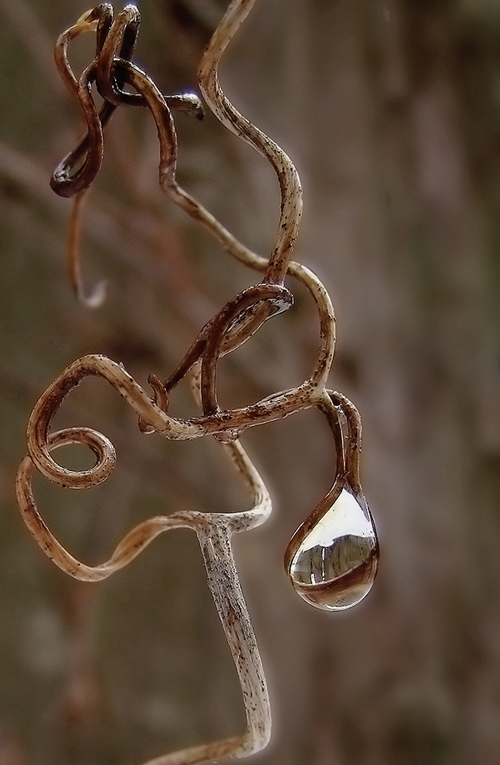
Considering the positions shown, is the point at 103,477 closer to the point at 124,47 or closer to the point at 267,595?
Answer: the point at 124,47

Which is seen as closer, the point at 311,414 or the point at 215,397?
the point at 215,397

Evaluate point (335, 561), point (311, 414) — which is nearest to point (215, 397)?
point (335, 561)

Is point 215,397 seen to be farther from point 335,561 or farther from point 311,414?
point 311,414

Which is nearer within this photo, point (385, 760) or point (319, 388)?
point (319, 388)

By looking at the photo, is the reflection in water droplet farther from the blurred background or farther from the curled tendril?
the blurred background

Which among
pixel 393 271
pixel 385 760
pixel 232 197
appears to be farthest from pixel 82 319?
pixel 385 760

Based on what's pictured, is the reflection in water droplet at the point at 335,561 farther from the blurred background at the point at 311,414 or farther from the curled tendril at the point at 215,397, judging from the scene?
the blurred background at the point at 311,414
